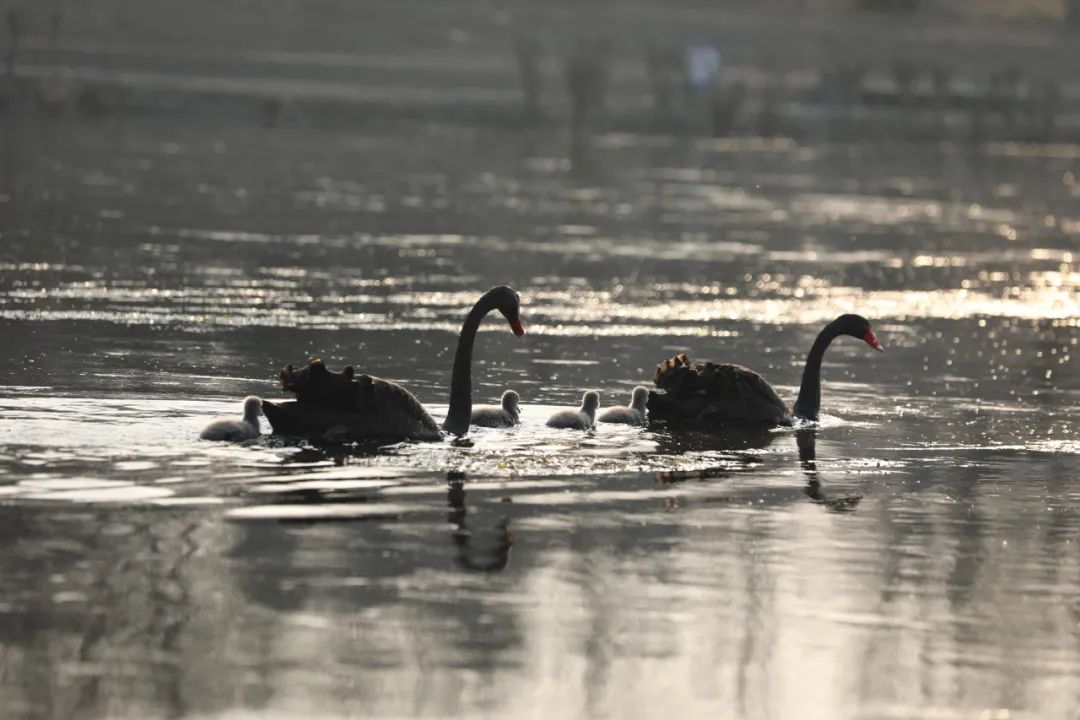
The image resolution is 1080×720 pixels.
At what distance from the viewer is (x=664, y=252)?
31.3 m

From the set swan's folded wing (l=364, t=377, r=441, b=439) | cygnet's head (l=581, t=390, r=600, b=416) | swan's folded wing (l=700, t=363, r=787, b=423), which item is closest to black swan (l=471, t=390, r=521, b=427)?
cygnet's head (l=581, t=390, r=600, b=416)

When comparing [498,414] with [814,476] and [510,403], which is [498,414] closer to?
[510,403]

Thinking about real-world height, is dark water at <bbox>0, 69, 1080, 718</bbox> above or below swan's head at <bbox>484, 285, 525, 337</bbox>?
below

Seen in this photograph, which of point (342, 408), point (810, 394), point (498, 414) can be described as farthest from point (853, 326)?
point (342, 408)

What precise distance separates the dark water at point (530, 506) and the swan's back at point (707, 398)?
0.36 metres

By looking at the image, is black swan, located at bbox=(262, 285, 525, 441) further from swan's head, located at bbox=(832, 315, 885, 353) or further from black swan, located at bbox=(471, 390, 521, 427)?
swan's head, located at bbox=(832, 315, 885, 353)

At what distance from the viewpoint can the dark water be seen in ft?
27.0

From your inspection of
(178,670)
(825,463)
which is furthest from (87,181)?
(178,670)

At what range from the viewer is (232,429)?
1273 cm

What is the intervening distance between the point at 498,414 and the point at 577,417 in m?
0.51

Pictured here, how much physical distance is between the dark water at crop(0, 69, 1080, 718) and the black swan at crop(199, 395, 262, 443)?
197mm

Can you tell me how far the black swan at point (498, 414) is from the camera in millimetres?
13898

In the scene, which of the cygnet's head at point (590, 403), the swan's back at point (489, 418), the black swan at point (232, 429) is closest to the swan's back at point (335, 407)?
the black swan at point (232, 429)

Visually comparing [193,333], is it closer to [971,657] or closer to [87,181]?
[971,657]
